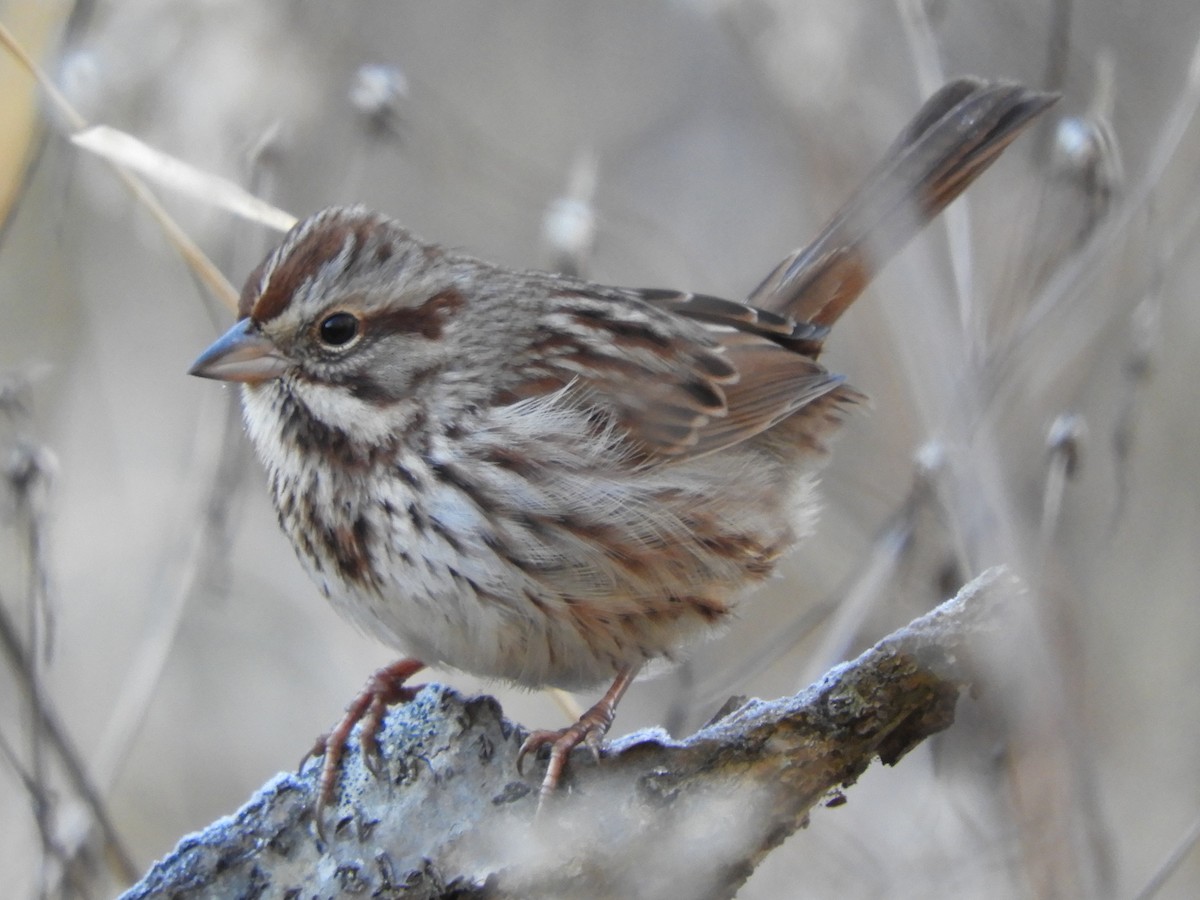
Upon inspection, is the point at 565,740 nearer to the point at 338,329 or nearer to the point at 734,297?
the point at 338,329

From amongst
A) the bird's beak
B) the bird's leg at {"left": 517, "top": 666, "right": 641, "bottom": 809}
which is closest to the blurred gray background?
the bird's beak

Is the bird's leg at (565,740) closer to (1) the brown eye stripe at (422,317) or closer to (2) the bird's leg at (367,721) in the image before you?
(2) the bird's leg at (367,721)

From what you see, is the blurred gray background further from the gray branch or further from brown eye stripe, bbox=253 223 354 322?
brown eye stripe, bbox=253 223 354 322

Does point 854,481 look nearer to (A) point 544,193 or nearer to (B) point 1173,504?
(A) point 544,193

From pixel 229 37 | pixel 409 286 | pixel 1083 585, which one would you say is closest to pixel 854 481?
pixel 1083 585

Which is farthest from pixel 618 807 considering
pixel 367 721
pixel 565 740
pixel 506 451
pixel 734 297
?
pixel 734 297

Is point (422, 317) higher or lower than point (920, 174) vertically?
higher
